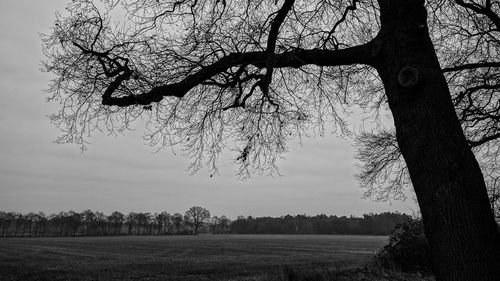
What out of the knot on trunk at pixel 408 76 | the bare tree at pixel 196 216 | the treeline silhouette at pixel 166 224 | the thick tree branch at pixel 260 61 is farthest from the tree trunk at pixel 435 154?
the bare tree at pixel 196 216

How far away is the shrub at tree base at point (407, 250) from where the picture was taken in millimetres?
15866

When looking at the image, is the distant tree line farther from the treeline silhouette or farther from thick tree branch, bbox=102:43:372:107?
thick tree branch, bbox=102:43:372:107

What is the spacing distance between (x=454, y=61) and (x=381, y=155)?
5679 mm

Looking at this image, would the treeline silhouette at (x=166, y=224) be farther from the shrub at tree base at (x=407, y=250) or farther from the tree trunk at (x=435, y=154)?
the tree trunk at (x=435, y=154)

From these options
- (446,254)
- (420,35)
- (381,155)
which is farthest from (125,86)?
(381,155)

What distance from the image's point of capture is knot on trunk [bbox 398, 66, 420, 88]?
3.46 metres

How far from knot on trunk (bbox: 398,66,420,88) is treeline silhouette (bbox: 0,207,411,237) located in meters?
136

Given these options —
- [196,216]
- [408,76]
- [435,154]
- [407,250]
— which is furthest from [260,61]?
[196,216]

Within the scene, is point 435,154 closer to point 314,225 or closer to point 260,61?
point 260,61

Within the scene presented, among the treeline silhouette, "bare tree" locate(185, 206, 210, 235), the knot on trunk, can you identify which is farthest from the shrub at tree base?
"bare tree" locate(185, 206, 210, 235)

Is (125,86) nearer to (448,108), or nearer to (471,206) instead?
(448,108)

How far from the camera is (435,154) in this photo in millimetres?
3291

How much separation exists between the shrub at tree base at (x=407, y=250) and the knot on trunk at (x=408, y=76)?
43.4ft

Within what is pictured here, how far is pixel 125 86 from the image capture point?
5.68 meters
